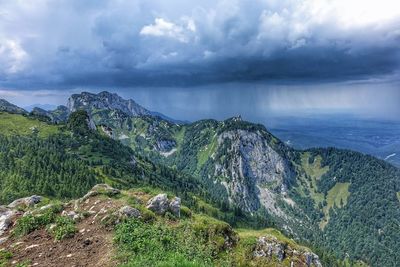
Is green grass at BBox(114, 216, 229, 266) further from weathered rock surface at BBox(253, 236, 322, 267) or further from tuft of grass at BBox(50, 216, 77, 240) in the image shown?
weathered rock surface at BBox(253, 236, 322, 267)

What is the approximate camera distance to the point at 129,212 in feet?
125

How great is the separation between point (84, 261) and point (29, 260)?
5.10m

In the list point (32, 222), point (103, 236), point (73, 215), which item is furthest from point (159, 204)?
point (32, 222)

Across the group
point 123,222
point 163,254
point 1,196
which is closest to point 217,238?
point 123,222

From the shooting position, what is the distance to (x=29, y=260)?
28516 millimetres

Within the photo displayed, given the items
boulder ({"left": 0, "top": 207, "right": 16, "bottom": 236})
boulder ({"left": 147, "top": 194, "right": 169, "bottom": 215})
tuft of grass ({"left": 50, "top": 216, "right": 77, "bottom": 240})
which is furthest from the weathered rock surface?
boulder ({"left": 0, "top": 207, "right": 16, "bottom": 236})

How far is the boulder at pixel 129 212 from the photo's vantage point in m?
37.3

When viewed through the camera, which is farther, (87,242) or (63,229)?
(63,229)

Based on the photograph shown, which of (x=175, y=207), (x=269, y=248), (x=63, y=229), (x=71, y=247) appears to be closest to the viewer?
(x=71, y=247)

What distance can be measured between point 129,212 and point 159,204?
1088 centimetres

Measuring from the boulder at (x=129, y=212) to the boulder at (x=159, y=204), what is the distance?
25.0 feet

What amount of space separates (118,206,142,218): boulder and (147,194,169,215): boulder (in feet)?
25.0

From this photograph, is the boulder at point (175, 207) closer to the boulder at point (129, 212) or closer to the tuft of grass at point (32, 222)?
the boulder at point (129, 212)

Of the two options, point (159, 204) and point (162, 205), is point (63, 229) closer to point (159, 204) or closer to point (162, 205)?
point (159, 204)
